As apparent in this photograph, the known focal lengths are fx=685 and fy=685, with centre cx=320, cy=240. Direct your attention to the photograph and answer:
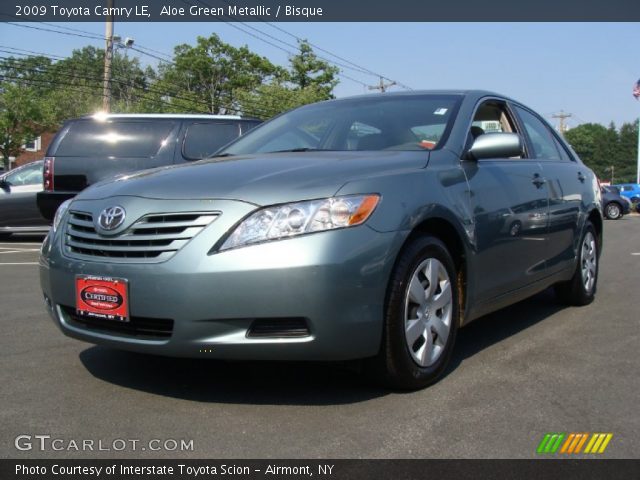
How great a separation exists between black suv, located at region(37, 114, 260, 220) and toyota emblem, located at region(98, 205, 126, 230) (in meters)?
5.63

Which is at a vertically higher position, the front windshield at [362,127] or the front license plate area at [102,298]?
the front windshield at [362,127]

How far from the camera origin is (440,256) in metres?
3.35

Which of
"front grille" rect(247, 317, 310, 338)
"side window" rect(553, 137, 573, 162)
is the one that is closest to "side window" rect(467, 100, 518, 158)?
"side window" rect(553, 137, 573, 162)

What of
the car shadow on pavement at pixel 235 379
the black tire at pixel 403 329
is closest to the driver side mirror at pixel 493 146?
the black tire at pixel 403 329

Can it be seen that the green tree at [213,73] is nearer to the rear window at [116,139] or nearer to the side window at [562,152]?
the rear window at [116,139]

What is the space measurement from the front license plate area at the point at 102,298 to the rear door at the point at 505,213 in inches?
71.2

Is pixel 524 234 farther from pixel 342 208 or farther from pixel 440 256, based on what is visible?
pixel 342 208

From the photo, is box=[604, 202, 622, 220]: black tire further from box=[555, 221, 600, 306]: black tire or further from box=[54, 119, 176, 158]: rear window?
box=[555, 221, 600, 306]: black tire

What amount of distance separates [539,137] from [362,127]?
166 cm

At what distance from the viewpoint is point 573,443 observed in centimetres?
262

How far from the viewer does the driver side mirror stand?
3.71 m

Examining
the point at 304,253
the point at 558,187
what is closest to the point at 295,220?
the point at 304,253

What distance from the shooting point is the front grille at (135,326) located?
2.91 metres
